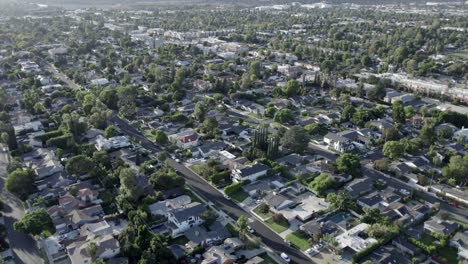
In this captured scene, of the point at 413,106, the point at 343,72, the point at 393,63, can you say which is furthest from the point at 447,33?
the point at 413,106

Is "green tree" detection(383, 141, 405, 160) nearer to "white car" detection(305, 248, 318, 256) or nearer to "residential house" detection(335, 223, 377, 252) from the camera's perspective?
"residential house" detection(335, 223, 377, 252)

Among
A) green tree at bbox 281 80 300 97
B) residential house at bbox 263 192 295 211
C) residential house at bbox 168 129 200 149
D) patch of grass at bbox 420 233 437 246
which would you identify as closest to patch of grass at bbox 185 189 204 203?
residential house at bbox 263 192 295 211

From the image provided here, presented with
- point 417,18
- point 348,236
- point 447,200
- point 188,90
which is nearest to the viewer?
point 348,236

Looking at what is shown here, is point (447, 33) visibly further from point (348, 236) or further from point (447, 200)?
point (348, 236)

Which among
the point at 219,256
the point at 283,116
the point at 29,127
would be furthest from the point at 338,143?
the point at 29,127

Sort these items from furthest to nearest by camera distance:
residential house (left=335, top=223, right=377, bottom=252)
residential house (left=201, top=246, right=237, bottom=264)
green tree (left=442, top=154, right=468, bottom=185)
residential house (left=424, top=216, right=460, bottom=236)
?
green tree (left=442, top=154, right=468, bottom=185)
residential house (left=424, top=216, right=460, bottom=236)
residential house (left=335, top=223, right=377, bottom=252)
residential house (left=201, top=246, right=237, bottom=264)

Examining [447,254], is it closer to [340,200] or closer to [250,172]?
[340,200]
